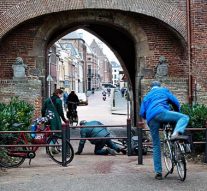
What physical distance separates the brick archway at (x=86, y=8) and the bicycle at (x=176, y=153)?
744cm

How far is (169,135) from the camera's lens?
800cm

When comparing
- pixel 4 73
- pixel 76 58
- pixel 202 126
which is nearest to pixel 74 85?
pixel 76 58

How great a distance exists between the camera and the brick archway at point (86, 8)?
14.7m

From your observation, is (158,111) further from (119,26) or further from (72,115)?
(72,115)

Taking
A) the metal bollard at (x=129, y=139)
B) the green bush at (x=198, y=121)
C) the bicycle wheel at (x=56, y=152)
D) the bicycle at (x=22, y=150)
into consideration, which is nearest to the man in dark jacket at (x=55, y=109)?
the bicycle wheel at (x=56, y=152)

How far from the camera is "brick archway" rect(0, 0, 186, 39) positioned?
48.1 feet

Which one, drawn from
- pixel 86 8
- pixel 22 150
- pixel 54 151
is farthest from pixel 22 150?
pixel 86 8

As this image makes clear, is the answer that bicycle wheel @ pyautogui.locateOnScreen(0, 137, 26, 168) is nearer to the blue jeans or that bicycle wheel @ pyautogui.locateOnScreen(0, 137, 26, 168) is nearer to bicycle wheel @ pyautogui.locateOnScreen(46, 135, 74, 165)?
bicycle wheel @ pyautogui.locateOnScreen(46, 135, 74, 165)

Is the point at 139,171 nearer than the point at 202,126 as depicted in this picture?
Yes

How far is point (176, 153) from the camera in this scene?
7.66 m

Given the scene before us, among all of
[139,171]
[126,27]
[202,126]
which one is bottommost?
[139,171]

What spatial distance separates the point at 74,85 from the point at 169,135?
81.4 metres

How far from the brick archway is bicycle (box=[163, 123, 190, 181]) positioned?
24.4 ft

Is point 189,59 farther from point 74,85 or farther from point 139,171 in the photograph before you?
point 74,85
